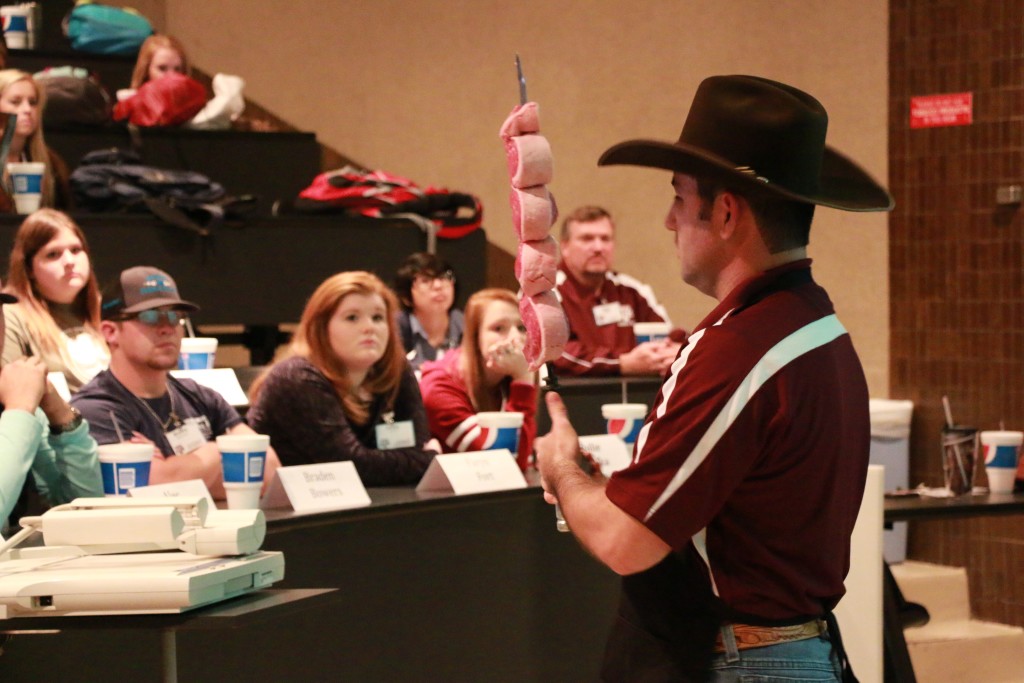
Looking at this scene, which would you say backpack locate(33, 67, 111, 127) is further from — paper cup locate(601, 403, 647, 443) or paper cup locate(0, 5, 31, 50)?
paper cup locate(601, 403, 647, 443)

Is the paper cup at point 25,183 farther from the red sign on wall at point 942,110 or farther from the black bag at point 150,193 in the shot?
the red sign on wall at point 942,110

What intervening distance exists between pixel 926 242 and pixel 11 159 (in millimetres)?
3601

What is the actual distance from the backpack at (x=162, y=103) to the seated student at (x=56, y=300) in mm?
2617

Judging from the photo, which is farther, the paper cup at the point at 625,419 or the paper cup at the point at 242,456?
the paper cup at the point at 625,419

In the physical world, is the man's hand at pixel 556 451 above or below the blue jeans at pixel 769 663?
above

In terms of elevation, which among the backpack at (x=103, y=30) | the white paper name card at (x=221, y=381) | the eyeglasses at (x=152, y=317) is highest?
the backpack at (x=103, y=30)

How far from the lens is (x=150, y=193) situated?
5648mm

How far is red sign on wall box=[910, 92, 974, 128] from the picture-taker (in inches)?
207

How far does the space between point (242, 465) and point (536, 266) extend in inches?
47.2

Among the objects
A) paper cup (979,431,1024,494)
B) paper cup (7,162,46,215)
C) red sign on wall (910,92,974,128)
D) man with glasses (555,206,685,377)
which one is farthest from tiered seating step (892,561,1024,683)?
paper cup (7,162,46,215)

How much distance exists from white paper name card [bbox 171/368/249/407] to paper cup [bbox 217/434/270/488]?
86 cm

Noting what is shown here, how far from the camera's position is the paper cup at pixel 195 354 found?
12.6ft

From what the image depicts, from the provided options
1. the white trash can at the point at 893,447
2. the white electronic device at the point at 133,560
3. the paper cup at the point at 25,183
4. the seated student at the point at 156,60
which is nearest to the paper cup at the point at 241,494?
the white electronic device at the point at 133,560

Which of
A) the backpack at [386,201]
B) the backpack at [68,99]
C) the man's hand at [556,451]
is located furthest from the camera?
the backpack at [68,99]
